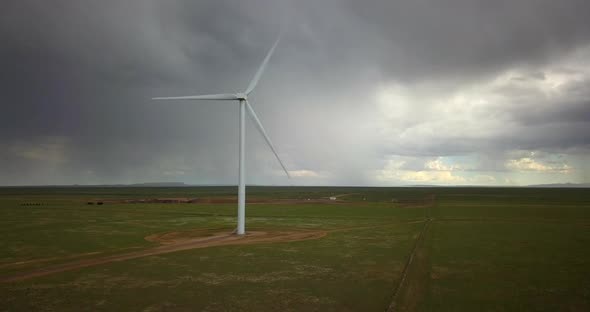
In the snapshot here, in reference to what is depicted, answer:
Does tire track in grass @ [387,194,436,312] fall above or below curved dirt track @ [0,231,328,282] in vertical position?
below

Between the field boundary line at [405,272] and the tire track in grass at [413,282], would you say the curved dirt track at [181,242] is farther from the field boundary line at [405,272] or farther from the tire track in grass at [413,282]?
the tire track in grass at [413,282]

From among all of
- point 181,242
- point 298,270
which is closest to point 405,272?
point 298,270

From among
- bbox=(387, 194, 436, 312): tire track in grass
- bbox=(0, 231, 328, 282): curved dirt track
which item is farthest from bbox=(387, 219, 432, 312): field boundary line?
bbox=(0, 231, 328, 282): curved dirt track

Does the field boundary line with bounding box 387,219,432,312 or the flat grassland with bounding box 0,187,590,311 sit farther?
the flat grassland with bounding box 0,187,590,311

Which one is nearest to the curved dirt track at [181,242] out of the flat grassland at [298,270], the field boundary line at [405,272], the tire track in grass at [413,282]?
the flat grassland at [298,270]

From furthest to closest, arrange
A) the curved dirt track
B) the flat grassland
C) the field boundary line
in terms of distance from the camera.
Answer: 1. the curved dirt track
2. the flat grassland
3. the field boundary line

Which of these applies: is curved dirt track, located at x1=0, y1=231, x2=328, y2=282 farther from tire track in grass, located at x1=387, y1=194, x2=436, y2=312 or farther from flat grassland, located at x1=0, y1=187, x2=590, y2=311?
tire track in grass, located at x1=387, y1=194, x2=436, y2=312

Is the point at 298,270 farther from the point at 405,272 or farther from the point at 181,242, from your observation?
the point at 181,242

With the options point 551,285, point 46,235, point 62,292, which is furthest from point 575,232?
point 46,235
